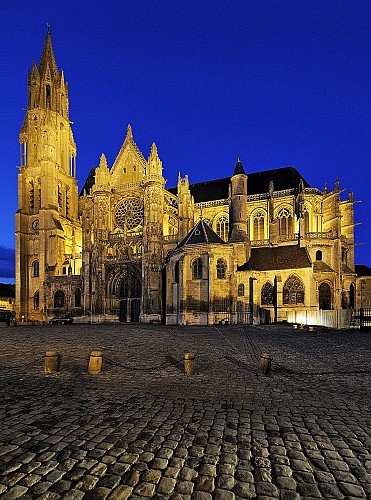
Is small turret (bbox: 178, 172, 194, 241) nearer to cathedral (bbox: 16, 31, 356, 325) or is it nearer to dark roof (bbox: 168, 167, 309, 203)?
cathedral (bbox: 16, 31, 356, 325)

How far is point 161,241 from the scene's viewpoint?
32.2m

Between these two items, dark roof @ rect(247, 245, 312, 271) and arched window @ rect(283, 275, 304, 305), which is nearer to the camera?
arched window @ rect(283, 275, 304, 305)

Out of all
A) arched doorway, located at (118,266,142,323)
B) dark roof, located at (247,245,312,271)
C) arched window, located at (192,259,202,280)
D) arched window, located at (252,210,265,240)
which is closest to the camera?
arched window, located at (192,259,202,280)

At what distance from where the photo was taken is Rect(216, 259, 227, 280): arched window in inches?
1059

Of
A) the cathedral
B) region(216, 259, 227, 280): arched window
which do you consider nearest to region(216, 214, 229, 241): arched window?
the cathedral

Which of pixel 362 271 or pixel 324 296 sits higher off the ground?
pixel 362 271

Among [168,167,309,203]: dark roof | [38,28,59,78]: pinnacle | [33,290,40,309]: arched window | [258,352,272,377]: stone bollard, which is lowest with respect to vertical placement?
→ [33,290,40,309]: arched window

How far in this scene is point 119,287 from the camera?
1331 inches

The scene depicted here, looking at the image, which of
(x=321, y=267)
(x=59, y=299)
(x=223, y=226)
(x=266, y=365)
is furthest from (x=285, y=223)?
(x=266, y=365)

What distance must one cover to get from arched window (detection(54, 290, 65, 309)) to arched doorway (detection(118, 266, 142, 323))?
7.99m

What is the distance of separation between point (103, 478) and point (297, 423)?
278 centimetres

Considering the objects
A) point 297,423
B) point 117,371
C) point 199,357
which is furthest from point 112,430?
point 199,357

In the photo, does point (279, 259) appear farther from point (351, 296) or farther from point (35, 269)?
point (35, 269)

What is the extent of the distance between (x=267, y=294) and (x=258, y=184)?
1681 centimetres
